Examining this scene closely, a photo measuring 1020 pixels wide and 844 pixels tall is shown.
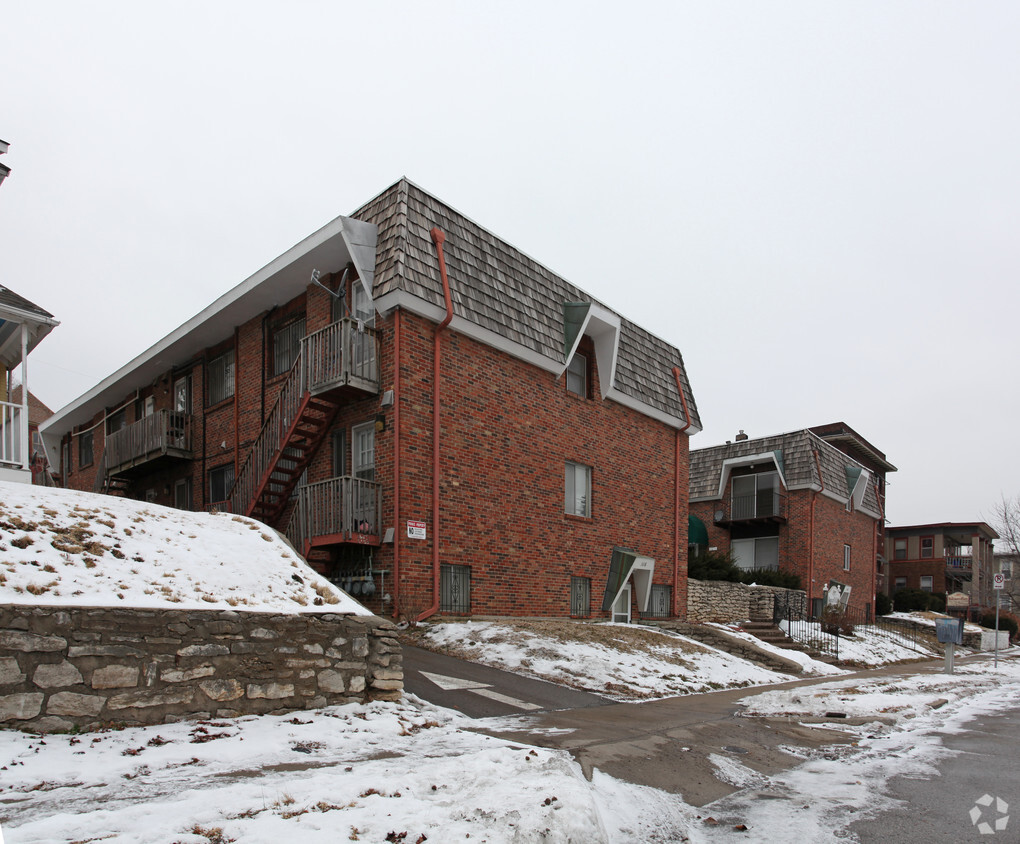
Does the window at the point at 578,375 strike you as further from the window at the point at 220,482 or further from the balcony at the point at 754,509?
the balcony at the point at 754,509

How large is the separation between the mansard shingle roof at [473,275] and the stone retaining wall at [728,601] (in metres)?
8.20

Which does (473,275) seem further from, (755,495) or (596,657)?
(755,495)

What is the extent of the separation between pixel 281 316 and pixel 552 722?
550 inches

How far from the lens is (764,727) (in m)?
9.33

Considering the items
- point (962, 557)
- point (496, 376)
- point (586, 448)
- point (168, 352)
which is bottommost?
point (962, 557)

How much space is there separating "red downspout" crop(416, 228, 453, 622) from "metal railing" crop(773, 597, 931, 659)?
42.1 feet

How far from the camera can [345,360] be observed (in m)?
14.9

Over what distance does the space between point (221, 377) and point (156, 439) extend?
270cm

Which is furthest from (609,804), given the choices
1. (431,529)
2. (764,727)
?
(431,529)

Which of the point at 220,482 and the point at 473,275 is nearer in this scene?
the point at 473,275

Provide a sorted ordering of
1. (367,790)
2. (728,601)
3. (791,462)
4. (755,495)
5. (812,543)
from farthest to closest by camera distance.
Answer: (755,495) → (791,462) → (812,543) → (728,601) → (367,790)

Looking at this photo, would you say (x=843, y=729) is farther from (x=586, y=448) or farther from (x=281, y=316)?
(x=281, y=316)

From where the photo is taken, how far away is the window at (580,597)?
61.3 ft

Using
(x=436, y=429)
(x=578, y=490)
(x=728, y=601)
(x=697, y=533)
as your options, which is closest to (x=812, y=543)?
(x=697, y=533)
